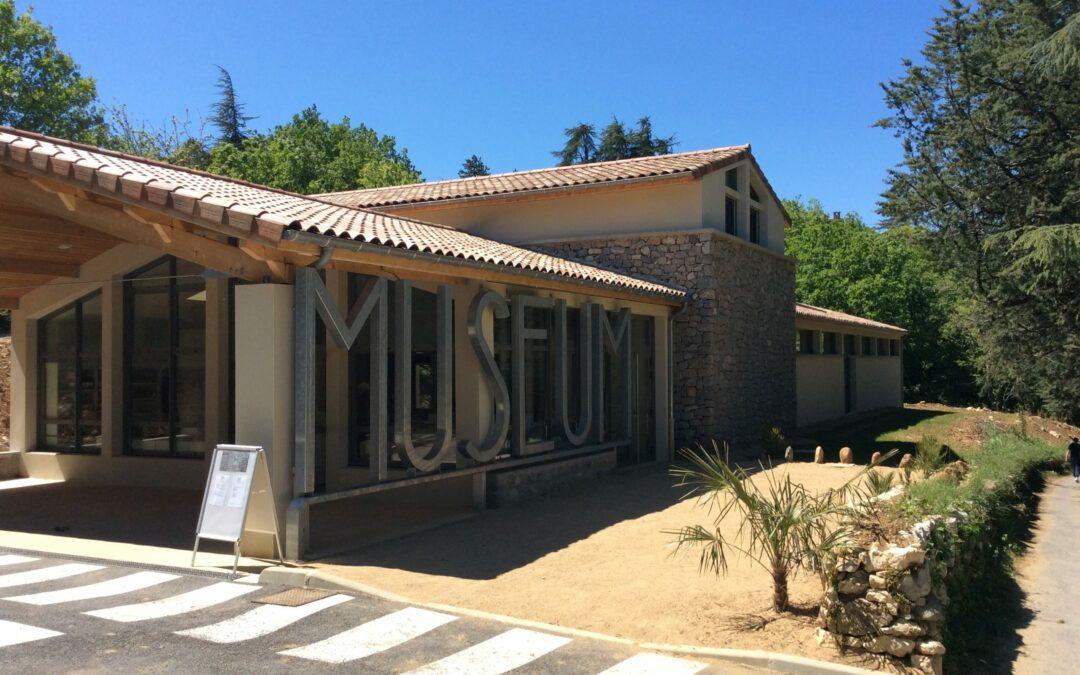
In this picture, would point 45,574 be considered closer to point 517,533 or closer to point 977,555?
point 517,533

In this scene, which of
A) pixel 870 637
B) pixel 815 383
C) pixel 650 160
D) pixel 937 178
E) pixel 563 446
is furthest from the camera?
pixel 815 383

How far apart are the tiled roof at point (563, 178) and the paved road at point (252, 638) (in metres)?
11.3

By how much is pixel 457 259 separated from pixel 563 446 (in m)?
3.94

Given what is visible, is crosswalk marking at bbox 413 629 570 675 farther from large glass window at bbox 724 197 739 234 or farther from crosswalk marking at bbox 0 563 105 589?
large glass window at bbox 724 197 739 234

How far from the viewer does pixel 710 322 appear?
52.9 ft

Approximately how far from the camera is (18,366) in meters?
13.3

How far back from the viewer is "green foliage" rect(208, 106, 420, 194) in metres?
39.0

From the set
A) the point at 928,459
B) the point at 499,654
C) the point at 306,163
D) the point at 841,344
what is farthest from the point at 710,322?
the point at 306,163

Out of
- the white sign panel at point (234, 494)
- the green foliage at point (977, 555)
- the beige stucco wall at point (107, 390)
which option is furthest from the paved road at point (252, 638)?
the beige stucco wall at point (107, 390)

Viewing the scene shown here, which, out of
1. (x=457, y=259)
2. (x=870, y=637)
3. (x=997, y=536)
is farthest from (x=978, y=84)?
(x=870, y=637)

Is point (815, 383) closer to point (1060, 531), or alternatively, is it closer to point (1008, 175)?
point (1008, 175)

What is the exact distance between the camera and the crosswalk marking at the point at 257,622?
228 inches

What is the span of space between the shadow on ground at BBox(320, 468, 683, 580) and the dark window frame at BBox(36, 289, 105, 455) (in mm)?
6403

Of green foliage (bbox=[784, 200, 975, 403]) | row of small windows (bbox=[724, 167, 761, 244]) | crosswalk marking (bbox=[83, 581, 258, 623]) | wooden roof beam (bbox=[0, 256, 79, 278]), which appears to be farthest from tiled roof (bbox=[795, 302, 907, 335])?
crosswalk marking (bbox=[83, 581, 258, 623])
